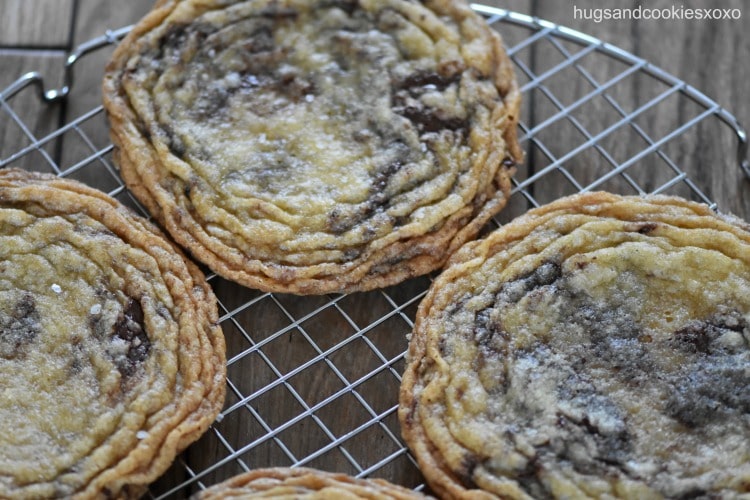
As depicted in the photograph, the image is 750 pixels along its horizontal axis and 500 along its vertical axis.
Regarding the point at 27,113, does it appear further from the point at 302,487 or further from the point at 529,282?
the point at 529,282

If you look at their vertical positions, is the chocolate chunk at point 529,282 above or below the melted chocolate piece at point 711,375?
above

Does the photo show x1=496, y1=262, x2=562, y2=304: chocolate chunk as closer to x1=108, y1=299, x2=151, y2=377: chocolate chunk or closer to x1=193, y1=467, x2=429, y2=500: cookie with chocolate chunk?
x1=193, y1=467, x2=429, y2=500: cookie with chocolate chunk

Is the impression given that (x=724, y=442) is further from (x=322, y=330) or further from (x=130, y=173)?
(x=130, y=173)

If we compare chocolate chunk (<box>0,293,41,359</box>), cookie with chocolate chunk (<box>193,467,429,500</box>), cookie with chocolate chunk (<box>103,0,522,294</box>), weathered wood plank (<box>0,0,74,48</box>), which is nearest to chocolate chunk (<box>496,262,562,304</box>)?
cookie with chocolate chunk (<box>103,0,522,294</box>)

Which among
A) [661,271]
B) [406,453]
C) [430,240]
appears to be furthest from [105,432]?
[661,271]

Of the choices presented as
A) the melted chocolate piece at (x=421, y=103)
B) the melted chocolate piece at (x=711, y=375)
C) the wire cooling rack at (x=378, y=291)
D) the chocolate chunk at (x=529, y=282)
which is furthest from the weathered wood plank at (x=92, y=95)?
the melted chocolate piece at (x=711, y=375)

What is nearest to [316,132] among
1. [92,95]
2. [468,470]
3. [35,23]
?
[92,95]

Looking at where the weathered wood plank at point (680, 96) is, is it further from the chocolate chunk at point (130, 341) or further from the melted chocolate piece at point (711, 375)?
the chocolate chunk at point (130, 341)

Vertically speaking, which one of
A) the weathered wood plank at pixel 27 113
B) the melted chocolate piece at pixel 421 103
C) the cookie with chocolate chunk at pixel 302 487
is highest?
the melted chocolate piece at pixel 421 103
